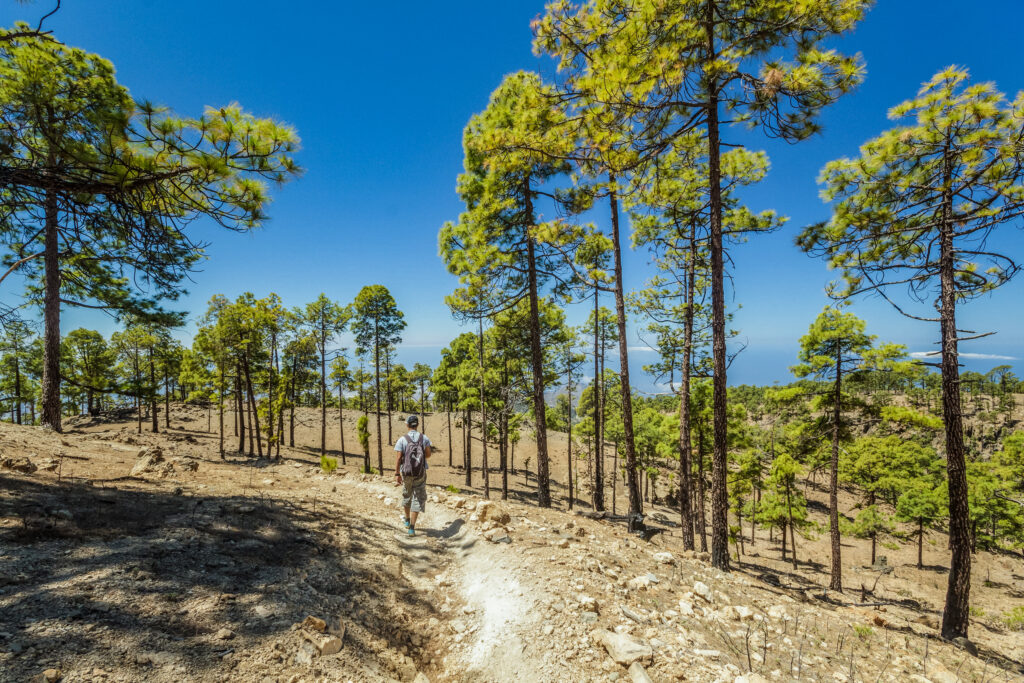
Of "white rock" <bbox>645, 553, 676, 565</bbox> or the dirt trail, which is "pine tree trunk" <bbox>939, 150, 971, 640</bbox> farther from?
the dirt trail

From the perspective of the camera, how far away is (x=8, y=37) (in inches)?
149

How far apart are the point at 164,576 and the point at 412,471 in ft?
11.8

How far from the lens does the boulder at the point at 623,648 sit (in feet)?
11.8

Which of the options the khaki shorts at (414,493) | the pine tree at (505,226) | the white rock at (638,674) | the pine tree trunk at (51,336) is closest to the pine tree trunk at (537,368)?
the pine tree at (505,226)

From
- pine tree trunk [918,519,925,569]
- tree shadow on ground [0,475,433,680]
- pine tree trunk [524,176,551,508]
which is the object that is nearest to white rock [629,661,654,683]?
tree shadow on ground [0,475,433,680]

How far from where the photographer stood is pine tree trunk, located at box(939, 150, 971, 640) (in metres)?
7.32

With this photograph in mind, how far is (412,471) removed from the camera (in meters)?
7.04

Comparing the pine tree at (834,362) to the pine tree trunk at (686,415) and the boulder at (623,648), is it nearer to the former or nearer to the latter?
the pine tree trunk at (686,415)

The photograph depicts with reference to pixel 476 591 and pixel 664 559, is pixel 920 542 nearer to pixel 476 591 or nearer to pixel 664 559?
pixel 664 559

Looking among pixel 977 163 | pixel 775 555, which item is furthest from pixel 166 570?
pixel 775 555

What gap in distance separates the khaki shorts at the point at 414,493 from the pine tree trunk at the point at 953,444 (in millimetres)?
10473

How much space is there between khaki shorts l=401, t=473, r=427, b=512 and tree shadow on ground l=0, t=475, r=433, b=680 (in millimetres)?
726

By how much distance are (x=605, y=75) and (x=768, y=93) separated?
8.94 ft

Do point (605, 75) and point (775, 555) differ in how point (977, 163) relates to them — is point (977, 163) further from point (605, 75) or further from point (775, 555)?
point (775, 555)
